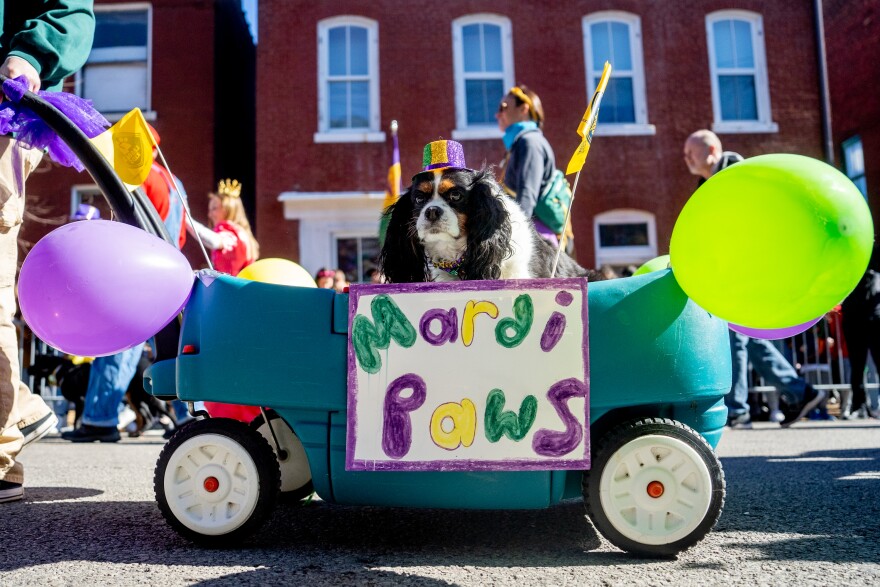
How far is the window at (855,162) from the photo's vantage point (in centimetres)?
1511

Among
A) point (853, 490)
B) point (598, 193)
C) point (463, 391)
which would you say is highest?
point (598, 193)

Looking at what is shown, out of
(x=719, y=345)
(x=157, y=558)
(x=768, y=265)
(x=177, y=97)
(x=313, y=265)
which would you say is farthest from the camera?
(x=177, y=97)

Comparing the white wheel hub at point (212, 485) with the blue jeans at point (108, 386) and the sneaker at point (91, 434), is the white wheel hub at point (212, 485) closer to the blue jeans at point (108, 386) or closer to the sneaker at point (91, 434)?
the blue jeans at point (108, 386)

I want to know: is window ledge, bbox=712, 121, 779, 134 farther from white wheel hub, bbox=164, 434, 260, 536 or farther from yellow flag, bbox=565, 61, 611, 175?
white wheel hub, bbox=164, 434, 260, 536

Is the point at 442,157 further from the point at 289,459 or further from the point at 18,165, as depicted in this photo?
the point at 18,165

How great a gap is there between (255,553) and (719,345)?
1516 mm

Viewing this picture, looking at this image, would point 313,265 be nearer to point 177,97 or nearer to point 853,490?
point 177,97

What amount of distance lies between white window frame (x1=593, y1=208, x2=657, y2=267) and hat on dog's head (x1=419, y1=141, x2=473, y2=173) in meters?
8.83

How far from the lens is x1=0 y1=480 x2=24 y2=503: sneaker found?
3.06m

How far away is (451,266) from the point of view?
301 centimetres

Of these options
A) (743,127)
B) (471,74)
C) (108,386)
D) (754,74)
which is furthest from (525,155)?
(754,74)

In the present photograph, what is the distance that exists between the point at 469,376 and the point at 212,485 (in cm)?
84

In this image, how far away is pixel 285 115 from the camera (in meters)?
11.7

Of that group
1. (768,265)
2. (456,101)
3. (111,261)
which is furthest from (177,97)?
(768,265)
